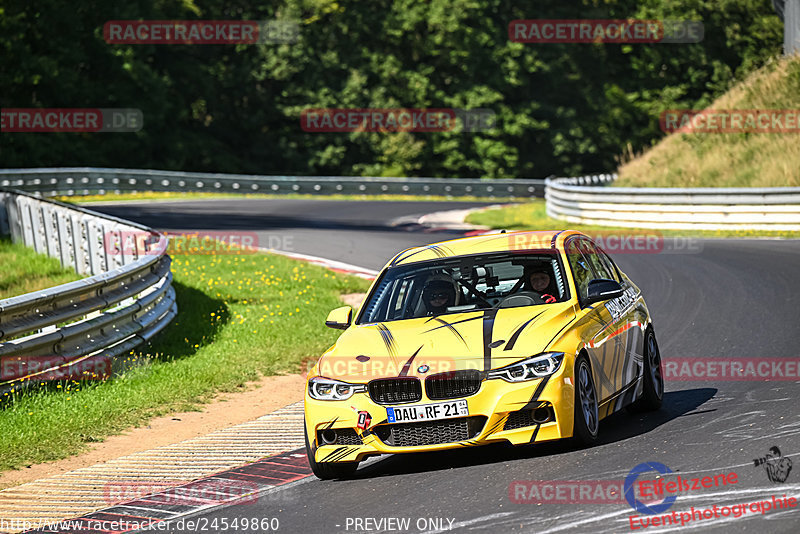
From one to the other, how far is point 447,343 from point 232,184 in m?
41.4

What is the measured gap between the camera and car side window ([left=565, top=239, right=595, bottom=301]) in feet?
29.2

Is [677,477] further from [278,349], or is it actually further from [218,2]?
[218,2]

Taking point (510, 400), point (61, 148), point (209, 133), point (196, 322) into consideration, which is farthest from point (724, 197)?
point (209, 133)

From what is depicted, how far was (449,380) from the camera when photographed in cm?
757

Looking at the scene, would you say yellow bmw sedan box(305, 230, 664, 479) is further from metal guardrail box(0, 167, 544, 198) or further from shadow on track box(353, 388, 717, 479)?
metal guardrail box(0, 167, 544, 198)

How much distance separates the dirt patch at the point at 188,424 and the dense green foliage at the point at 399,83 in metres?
48.2

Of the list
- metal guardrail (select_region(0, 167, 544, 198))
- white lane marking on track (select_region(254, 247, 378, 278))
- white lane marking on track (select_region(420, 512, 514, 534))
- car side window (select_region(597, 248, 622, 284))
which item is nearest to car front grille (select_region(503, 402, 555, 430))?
white lane marking on track (select_region(420, 512, 514, 534))

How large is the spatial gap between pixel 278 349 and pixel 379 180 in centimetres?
3622

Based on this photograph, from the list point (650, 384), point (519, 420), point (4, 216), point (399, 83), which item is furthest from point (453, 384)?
point (399, 83)

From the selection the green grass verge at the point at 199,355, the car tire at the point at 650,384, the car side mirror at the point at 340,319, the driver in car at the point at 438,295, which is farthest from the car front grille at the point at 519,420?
the green grass verge at the point at 199,355

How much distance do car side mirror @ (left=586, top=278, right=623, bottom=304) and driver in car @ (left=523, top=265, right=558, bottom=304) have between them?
30 centimetres

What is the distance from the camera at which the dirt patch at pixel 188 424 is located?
9062 mm

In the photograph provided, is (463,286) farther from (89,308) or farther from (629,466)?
(89,308)

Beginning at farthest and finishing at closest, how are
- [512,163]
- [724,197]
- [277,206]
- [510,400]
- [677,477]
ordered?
1. [512,163]
2. [277,206]
3. [724,197]
4. [510,400]
5. [677,477]
